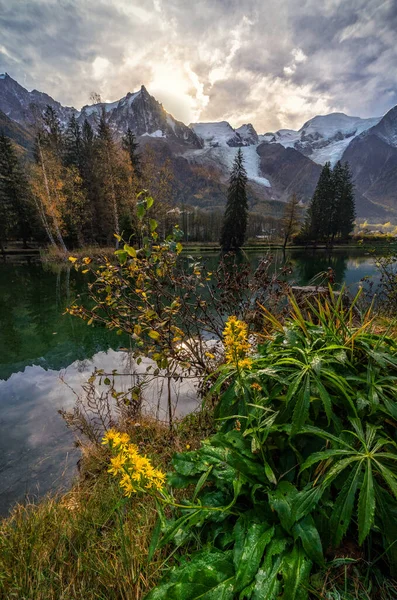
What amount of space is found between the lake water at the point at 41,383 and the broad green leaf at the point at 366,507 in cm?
307

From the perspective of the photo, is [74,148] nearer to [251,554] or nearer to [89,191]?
[89,191]

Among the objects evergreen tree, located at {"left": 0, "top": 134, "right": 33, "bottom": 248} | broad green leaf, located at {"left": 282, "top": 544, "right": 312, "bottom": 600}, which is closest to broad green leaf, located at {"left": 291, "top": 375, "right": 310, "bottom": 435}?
broad green leaf, located at {"left": 282, "top": 544, "right": 312, "bottom": 600}

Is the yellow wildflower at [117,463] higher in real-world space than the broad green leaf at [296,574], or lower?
higher

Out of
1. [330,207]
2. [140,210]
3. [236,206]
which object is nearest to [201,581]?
[140,210]

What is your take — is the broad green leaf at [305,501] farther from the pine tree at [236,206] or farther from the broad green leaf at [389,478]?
the pine tree at [236,206]

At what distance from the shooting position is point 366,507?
114 cm

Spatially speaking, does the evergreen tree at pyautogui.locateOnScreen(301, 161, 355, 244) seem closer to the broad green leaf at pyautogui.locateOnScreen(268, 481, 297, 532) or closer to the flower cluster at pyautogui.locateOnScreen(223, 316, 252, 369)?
the flower cluster at pyautogui.locateOnScreen(223, 316, 252, 369)

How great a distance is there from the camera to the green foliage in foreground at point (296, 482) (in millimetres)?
1188

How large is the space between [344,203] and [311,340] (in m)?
56.6

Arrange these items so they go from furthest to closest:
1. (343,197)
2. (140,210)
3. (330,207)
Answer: (343,197)
(330,207)
(140,210)

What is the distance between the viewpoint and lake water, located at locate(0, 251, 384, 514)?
146 inches

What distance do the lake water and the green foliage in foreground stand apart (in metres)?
2.55

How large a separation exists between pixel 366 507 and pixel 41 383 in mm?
6498

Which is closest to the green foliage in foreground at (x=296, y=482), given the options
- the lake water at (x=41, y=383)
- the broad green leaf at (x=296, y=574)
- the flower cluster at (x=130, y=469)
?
the broad green leaf at (x=296, y=574)
